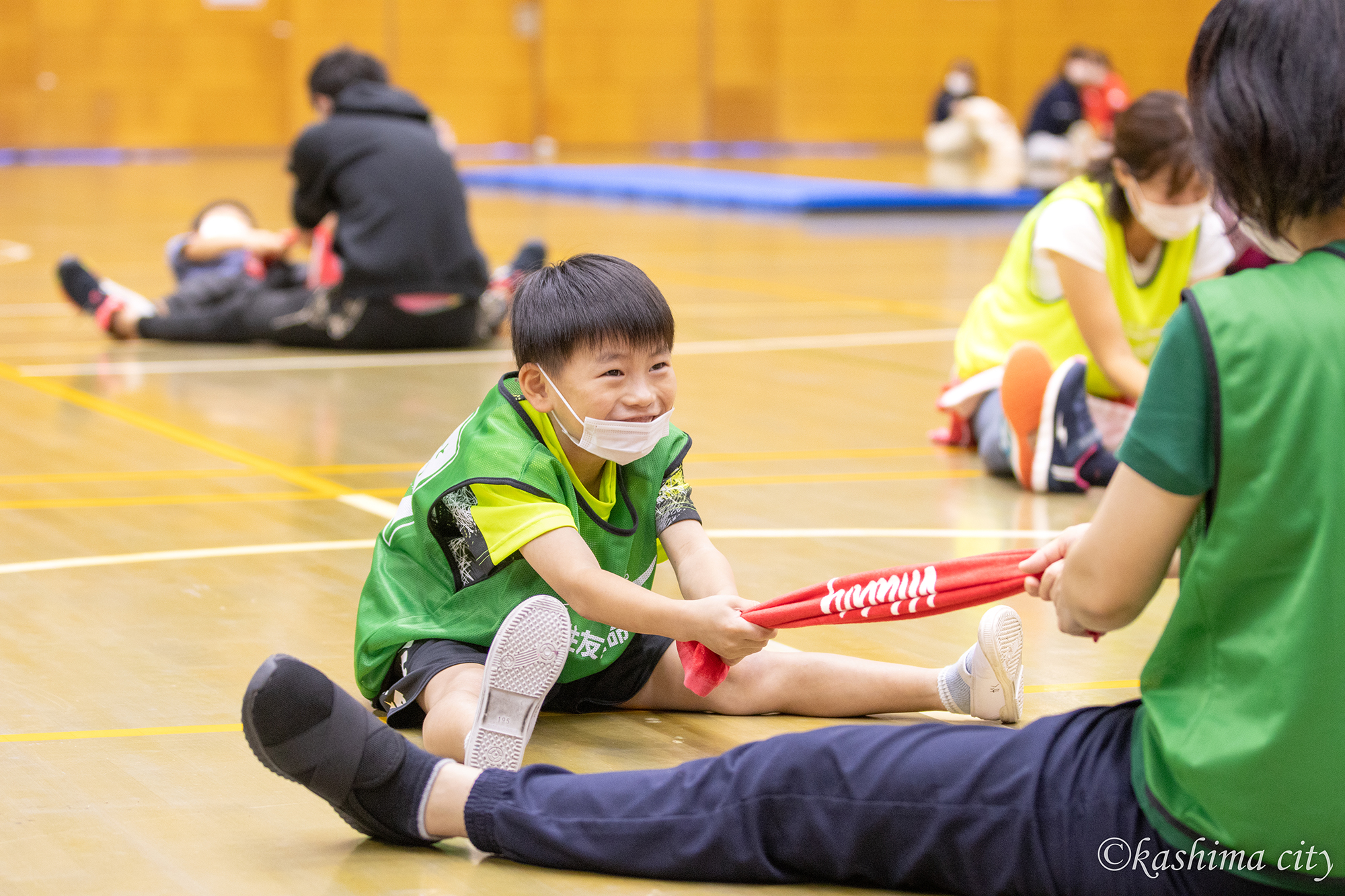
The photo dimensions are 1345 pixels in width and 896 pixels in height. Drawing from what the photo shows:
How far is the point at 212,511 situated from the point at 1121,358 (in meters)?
2.09

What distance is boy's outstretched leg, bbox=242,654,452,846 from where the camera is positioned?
1746mm

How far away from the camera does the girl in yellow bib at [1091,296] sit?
3.74 metres

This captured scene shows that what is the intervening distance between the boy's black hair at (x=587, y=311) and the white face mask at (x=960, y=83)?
14.8 metres

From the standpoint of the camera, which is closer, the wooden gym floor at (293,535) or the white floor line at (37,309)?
the wooden gym floor at (293,535)

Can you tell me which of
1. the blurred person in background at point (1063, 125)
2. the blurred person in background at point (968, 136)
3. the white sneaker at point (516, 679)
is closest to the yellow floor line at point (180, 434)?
the white sneaker at point (516, 679)

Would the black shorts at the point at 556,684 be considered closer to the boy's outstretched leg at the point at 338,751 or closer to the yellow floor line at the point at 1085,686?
the boy's outstretched leg at the point at 338,751

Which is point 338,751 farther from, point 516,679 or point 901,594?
point 901,594

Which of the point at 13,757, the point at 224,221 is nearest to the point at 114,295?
the point at 224,221

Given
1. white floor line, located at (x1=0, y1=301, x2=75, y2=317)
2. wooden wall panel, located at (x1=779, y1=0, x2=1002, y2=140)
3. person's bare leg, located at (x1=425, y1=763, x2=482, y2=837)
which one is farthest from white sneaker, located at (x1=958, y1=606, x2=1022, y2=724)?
wooden wall panel, located at (x1=779, y1=0, x2=1002, y2=140)

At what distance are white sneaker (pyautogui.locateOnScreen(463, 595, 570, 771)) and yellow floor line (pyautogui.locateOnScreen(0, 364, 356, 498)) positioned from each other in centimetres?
182

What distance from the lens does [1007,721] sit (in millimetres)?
2275

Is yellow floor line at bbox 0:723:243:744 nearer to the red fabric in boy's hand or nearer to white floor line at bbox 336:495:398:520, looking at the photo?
the red fabric in boy's hand

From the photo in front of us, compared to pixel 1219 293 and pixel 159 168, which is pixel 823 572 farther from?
pixel 159 168

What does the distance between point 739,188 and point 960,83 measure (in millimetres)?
4111
